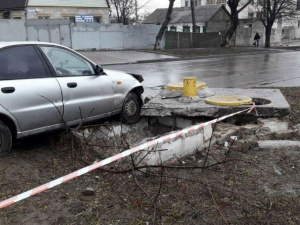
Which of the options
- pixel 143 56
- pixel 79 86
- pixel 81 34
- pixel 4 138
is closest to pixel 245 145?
pixel 79 86

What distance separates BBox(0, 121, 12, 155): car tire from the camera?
4488 mm

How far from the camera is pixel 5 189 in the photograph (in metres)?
3.81

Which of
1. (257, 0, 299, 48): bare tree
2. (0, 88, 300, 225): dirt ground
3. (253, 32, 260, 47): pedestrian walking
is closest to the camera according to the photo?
(0, 88, 300, 225): dirt ground

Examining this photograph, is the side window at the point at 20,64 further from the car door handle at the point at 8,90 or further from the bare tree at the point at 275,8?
the bare tree at the point at 275,8

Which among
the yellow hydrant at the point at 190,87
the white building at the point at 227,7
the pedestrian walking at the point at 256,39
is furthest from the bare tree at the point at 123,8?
the yellow hydrant at the point at 190,87

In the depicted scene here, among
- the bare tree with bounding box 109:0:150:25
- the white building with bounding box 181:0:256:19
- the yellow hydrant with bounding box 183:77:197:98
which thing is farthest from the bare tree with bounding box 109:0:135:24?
the yellow hydrant with bounding box 183:77:197:98

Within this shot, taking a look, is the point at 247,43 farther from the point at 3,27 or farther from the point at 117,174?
the point at 117,174

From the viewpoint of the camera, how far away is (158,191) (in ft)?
11.5

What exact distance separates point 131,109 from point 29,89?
228 cm

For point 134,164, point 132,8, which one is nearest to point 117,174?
point 134,164

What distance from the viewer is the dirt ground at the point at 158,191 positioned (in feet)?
10.7

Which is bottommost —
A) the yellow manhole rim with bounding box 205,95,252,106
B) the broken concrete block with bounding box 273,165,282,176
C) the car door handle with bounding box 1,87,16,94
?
the broken concrete block with bounding box 273,165,282,176

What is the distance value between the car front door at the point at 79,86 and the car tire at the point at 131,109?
40cm

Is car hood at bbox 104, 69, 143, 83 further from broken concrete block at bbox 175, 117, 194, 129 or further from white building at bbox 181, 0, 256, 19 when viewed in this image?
white building at bbox 181, 0, 256, 19
